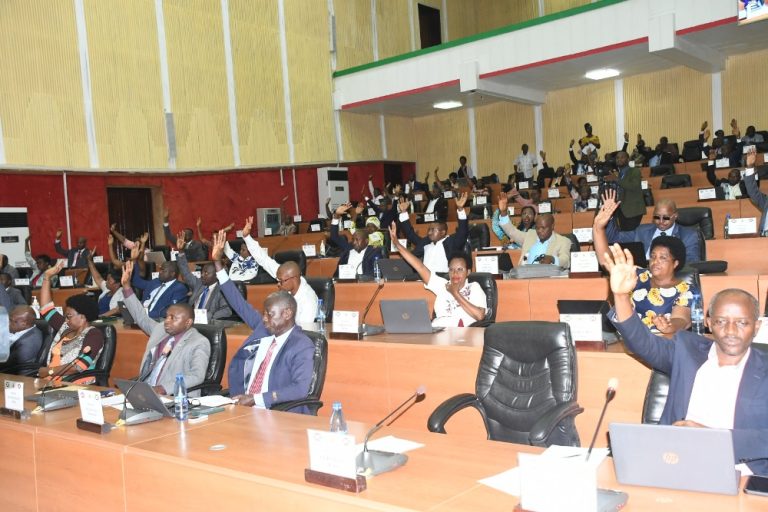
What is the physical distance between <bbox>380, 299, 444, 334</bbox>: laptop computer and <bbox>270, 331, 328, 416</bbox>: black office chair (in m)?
0.82

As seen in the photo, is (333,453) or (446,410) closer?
(333,453)

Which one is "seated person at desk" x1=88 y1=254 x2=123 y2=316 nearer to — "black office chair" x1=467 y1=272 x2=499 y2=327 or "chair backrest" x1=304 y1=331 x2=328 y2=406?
"black office chair" x1=467 y1=272 x2=499 y2=327

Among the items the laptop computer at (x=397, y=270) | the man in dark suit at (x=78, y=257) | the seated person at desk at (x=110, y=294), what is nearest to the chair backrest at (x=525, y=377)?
the laptop computer at (x=397, y=270)

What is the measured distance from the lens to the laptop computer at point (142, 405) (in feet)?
9.58

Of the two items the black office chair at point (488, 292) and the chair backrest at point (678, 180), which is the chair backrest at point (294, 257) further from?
the chair backrest at point (678, 180)

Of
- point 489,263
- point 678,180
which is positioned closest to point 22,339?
point 489,263

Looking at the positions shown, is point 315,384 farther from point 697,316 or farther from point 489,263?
point 489,263

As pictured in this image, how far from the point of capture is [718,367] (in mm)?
2443

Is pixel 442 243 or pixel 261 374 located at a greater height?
pixel 442 243

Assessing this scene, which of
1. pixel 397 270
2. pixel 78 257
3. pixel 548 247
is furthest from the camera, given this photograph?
pixel 78 257

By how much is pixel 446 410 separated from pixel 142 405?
128cm

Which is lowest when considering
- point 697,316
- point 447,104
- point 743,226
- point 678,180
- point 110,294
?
point 110,294

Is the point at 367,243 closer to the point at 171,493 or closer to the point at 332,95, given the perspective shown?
the point at 171,493

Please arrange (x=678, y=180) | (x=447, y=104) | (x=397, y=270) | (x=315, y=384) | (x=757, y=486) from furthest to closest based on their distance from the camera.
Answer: (x=447, y=104)
(x=678, y=180)
(x=397, y=270)
(x=315, y=384)
(x=757, y=486)
